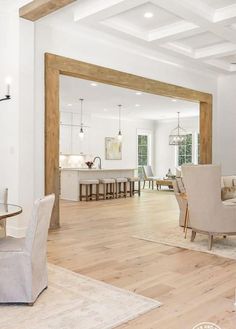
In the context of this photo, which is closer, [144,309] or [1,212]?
[144,309]

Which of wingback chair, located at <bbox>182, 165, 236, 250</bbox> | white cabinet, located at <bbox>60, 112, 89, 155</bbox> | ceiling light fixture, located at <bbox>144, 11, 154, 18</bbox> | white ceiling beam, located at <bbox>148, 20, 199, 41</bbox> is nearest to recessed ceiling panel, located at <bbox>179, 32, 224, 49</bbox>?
white ceiling beam, located at <bbox>148, 20, 199, 41</bbox>

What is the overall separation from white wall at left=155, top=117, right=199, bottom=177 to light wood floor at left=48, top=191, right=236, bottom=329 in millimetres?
8695

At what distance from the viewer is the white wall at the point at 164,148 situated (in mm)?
14812

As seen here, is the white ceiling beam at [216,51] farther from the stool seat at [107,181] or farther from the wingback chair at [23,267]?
the wingback chair at [23,267]

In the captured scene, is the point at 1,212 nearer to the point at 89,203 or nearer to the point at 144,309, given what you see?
the point at 144,309

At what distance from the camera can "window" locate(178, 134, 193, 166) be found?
1428 centimetres

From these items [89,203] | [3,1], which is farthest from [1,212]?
[89,203]

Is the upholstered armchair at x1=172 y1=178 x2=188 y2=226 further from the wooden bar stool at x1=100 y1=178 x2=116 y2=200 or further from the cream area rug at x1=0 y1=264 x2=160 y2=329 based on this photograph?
the wooden bar stool at x1=100 y1=178 x2=116 y2=200

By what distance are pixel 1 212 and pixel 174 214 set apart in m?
4.80

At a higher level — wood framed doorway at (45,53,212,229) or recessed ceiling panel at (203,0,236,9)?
recessed ceiling panel at (203,0,236,9)

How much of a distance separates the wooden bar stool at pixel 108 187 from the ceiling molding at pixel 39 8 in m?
5.55

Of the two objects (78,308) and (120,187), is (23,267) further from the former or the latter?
(120,187)

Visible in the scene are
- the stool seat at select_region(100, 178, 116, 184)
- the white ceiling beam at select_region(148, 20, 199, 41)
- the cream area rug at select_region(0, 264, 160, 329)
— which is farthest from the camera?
the stool seat at select_region(100, 178, 116, 184)

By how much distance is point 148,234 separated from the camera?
5.28m
